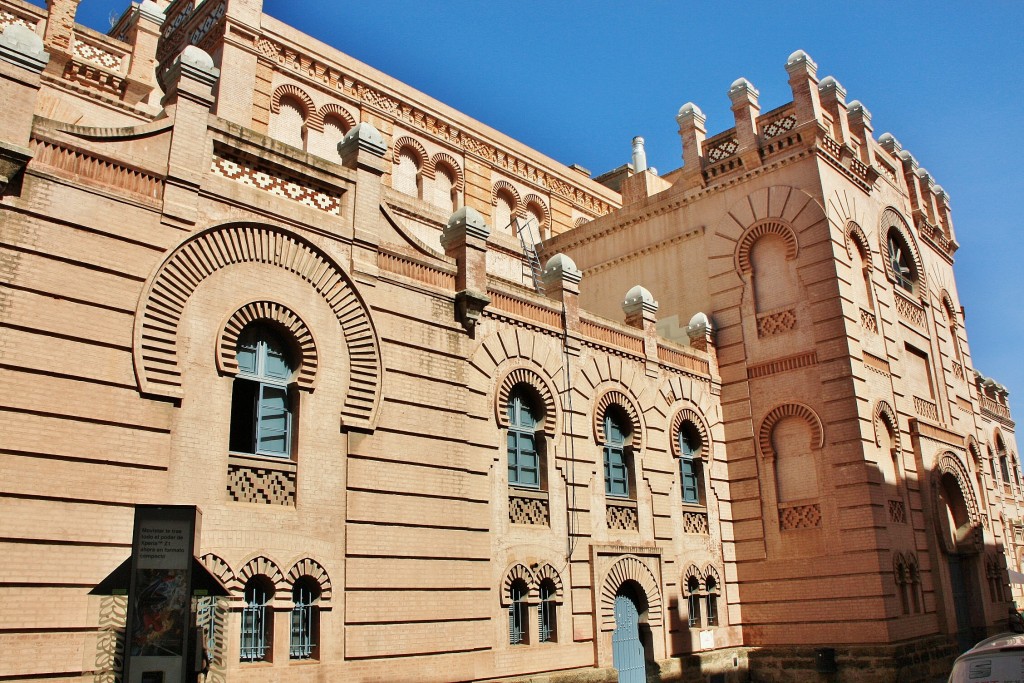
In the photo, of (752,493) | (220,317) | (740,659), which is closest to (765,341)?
(752,493)

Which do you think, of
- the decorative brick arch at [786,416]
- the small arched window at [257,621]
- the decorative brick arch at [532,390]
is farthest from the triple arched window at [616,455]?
the small arched window at [257,621]

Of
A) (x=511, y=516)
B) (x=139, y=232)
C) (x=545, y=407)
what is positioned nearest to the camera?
(x=139, y=232)

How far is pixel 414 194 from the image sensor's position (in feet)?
83.3

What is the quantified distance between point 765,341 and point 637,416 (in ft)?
16.1

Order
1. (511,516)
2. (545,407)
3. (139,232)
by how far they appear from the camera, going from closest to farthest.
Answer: (139,232) → (511,516) → (545,407)

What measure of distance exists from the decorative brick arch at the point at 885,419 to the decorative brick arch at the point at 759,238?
4341mm

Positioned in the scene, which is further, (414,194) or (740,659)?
(414,194)

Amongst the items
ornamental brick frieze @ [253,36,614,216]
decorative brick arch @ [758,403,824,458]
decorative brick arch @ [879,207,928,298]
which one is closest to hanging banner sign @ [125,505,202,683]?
decorative brick arch @ [758,403,824,458]

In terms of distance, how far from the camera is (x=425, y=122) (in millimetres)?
26094

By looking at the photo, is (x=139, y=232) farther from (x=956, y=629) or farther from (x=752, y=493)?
(x=956, y=629)

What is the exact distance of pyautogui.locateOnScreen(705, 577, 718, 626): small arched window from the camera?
20.7 metres

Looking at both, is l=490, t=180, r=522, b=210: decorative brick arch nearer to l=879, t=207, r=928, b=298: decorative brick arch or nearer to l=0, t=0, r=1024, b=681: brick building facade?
l=0, t=0, r=1024, b=681: brick building facade

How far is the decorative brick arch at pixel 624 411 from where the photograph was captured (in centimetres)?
1886

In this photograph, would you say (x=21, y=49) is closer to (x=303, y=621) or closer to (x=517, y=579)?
(x=303, y=621)
